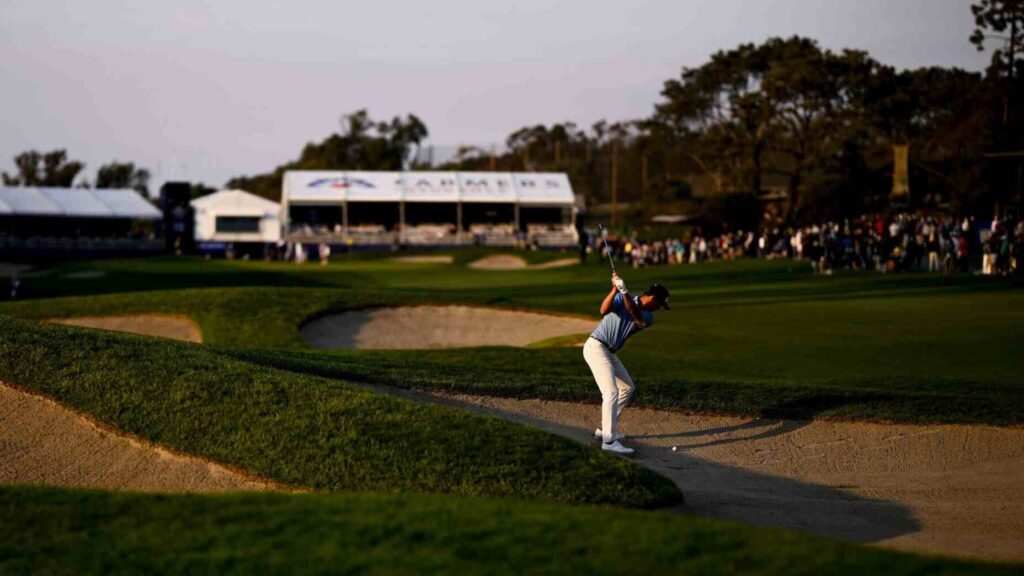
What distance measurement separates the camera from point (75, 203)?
279 ft

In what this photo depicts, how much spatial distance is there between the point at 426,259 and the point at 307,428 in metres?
62.7

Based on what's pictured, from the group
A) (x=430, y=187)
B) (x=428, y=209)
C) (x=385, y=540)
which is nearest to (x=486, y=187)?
(x=430, y=187)

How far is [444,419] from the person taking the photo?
13641mm

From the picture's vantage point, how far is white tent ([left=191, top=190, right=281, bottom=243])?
3349 inches

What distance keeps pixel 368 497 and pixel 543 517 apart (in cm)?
167

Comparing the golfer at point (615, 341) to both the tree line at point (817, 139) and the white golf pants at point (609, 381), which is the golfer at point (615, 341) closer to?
the white golf pants at point (609, 381)

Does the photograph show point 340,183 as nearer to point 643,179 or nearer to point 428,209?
point 428,209


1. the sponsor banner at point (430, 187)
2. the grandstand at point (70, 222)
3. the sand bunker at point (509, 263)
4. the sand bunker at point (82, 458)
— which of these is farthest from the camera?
the sponsor banner at point (430, 187)

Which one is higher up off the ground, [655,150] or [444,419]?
[655,150]

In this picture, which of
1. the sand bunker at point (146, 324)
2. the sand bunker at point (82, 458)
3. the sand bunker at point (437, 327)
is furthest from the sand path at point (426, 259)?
the sand bunker at point (82, 458)

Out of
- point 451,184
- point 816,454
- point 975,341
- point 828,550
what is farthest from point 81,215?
point 828,550

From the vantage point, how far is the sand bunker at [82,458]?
1264cm

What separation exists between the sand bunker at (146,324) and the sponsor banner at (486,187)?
52721mm

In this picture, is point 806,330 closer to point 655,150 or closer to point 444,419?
point 444,419
